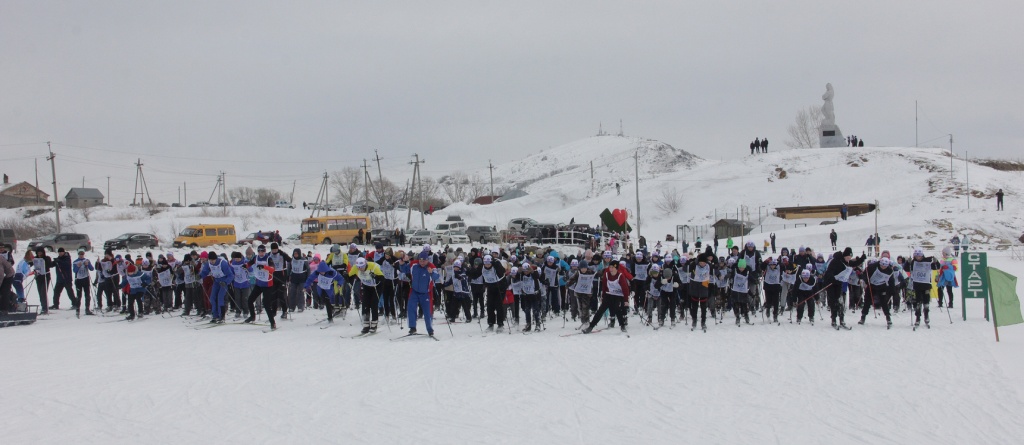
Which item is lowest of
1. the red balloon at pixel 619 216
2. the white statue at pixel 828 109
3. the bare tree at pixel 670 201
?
the red balloon at pixel 619 216

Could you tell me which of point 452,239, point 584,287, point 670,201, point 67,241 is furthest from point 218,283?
point 670,201

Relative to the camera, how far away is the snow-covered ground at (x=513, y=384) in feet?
24.3

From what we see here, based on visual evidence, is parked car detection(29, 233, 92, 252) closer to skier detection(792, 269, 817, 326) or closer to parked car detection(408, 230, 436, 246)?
parked car detection(408, 230, 436, 246)

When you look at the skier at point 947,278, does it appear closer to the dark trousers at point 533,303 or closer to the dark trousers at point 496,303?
the dark trousers at point 533,303

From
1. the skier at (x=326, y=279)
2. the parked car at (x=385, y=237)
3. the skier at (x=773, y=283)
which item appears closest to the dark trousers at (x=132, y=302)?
the skier at (x=326, y=279)

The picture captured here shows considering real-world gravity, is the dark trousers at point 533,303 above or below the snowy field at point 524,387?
above

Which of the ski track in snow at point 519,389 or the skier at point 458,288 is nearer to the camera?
the ski track in snow at point 519,389

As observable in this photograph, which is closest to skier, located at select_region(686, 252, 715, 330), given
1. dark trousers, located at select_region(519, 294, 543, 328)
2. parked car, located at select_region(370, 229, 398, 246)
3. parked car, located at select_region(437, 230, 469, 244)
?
dark trousers, located at select_region(519, 294, 543, 328)

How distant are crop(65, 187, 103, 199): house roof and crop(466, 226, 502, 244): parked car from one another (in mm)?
66668

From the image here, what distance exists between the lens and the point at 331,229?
4128 centimetres

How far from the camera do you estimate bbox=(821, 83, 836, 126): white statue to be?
70562mm

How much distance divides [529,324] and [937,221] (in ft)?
130

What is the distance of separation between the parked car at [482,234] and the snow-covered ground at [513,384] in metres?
26.4

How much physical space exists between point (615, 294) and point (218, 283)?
28.8 ft
